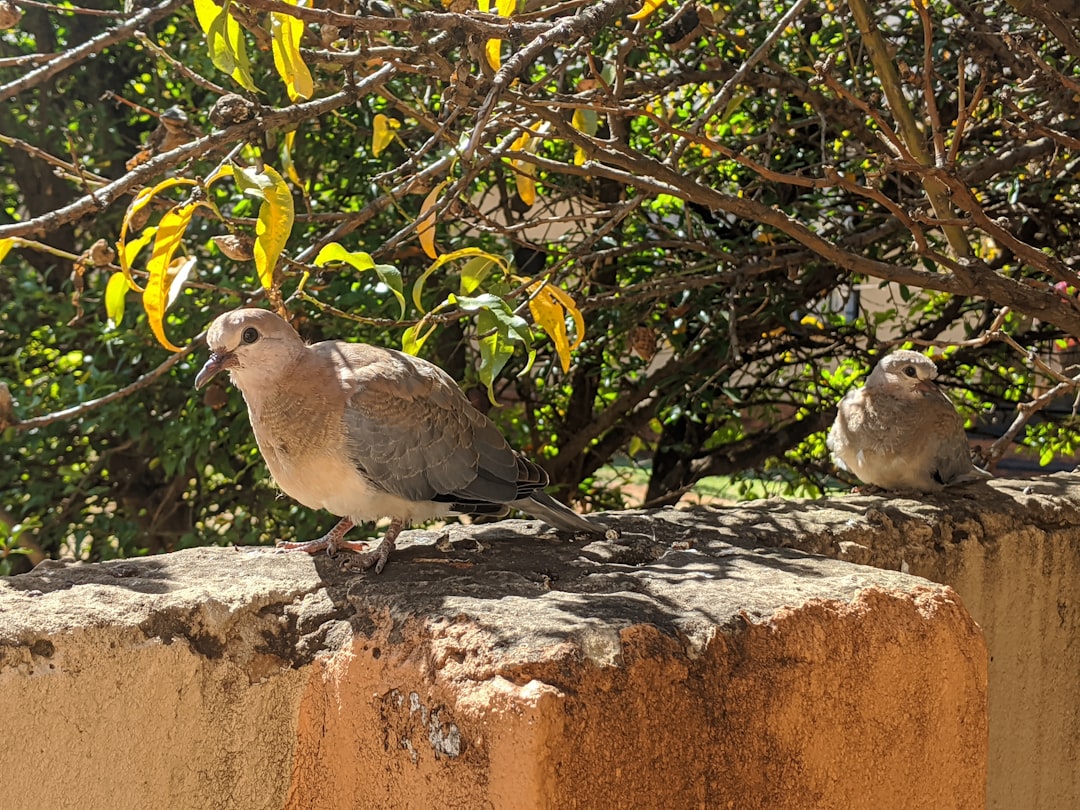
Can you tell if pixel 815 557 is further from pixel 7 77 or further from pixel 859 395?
pixel 7 77

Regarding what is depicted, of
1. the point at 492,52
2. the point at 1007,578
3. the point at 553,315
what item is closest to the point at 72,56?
the point at 492,52

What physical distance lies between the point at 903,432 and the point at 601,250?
107 cm

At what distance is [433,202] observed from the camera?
8.23ft

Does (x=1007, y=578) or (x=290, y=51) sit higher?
(x=290, y=51)

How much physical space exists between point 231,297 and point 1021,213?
266 centimetres

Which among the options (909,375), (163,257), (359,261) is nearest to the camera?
(163,257)

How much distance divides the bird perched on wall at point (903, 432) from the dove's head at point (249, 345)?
181 centimetres

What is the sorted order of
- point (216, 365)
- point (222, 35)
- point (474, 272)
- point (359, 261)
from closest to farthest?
point (222, 35)
point (359, 261)
point (216, 365)
point (474, 272)

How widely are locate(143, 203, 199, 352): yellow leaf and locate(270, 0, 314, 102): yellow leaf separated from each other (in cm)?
29

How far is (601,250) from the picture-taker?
138 inches

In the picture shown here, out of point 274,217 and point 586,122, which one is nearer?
point 274,217

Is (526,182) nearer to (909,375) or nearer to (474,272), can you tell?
(474,272)

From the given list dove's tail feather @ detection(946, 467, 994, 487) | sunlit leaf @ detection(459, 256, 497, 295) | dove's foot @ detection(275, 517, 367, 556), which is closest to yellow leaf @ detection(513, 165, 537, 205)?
sunlit leaf @ detection(459, 256, 497, 295)

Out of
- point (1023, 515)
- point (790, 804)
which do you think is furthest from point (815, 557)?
point (1023, 515)
